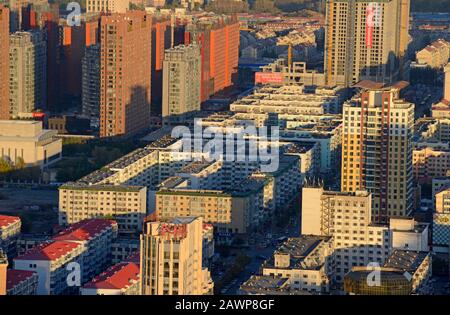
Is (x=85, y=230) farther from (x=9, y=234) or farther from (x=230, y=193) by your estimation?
(x=230, y=193)

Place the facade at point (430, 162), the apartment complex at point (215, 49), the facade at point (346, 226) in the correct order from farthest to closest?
the apartment complex at point (215, 49), the facade at point (430, 162), the facade at point (346, 226)

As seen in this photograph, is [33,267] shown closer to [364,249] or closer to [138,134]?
[364,249]

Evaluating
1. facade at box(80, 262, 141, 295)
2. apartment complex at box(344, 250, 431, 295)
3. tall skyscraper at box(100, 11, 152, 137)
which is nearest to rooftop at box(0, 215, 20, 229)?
facade at box(80, 262, 141, 295)

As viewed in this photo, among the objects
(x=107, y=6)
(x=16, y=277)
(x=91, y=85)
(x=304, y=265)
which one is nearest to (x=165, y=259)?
(x=16, y=277)

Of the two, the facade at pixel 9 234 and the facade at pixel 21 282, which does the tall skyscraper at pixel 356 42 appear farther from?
the facade at pixel 21 282

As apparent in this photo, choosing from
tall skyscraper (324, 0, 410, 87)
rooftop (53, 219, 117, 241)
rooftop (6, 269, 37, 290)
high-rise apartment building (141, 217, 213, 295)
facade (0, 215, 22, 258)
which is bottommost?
facade (0, 215, 22, 258)

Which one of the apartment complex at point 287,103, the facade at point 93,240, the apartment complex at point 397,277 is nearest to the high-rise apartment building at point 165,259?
the apartment complex at point 397,277

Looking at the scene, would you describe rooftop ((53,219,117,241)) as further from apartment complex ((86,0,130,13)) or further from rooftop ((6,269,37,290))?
apartment complex ((86,0,130,13))
